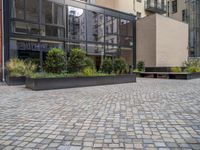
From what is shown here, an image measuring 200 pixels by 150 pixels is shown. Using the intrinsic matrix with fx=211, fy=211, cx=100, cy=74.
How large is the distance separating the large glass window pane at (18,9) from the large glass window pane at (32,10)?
35cm

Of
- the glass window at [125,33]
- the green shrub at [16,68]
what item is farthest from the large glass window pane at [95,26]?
the green shrub at [16,68]

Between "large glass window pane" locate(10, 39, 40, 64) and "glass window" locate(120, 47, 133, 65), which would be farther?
"glass window" locate(120, 47, 133, 65)

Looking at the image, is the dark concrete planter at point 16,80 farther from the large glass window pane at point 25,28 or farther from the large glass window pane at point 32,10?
the large glass window pane at point 32,10

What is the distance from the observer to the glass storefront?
1595 centimetres

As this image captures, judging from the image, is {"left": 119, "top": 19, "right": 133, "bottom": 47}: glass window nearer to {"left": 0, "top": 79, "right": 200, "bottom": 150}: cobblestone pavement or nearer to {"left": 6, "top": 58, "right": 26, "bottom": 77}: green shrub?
{"left": 6, "top": 58, "right": 26, "bottom": 77}: green shrub

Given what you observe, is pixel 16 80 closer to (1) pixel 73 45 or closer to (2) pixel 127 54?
(1) pixel 73 45

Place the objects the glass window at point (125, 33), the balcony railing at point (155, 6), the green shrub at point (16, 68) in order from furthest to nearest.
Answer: the balcony railing at point (155, 6) → the glass window at point (125, 33) → the green shrub at point (16, 68)

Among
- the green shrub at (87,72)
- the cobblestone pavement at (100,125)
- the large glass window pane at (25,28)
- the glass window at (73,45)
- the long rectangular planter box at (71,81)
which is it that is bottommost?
the cobblestone pavement at (100,125)

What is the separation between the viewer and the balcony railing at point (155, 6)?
29844 millimetres

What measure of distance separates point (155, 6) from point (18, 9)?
69.9 feet

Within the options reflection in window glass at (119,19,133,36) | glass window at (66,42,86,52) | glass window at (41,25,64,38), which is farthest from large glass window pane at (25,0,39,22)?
reflection in window glass at (119,19,133,36)

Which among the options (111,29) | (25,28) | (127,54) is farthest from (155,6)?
(25,28)

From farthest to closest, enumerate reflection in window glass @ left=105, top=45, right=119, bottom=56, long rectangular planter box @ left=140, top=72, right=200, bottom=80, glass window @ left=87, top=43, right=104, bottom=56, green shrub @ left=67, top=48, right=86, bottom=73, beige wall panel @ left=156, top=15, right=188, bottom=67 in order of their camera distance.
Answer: beige wall panel @ left=156, top=15, right=188, bottom=67 → reflection in window glass @ left=105, top=45, right=119, bottom=56 → glass window @ left=87, top=43, right=104, bottom=56 → long rectangular planter box @ left=140, top=72, right=200, bottom=80 → green shrub @ left=67, top=48, right=86, bottom=73

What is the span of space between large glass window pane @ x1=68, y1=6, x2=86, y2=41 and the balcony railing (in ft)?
43.8
